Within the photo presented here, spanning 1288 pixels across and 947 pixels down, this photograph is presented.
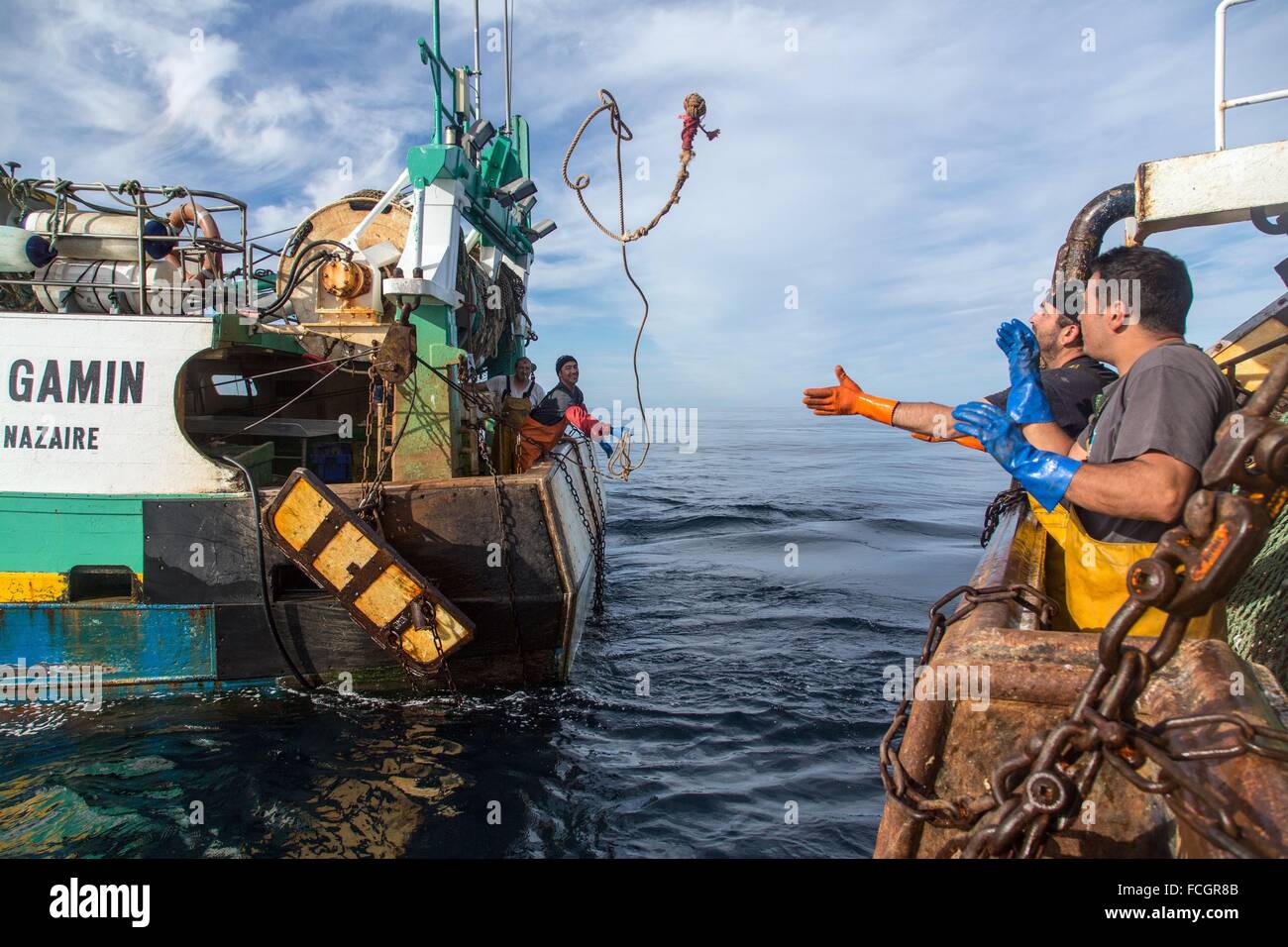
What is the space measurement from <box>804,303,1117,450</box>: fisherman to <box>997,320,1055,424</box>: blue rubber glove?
0.10 m

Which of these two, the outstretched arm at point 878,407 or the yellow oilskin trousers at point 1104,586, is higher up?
the outstretched arm at point 878,407

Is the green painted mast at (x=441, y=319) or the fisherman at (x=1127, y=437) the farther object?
the green painted mast at (x=441, y=319)

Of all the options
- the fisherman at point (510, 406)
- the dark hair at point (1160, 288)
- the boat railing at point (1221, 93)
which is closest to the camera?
the dark hair at point (1160, 288)

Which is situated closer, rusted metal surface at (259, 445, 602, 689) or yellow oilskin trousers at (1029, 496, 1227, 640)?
yellow oilskin trousers at (1029, 496, 1227, 640)

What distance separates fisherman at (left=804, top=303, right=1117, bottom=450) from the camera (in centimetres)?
345

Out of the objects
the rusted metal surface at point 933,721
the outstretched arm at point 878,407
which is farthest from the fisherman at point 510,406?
the rusted metal surface at point 933,721

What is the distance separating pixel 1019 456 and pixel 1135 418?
35 cm

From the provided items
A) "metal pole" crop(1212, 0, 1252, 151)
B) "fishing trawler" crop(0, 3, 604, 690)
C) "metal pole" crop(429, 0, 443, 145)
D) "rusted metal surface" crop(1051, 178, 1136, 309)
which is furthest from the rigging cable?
"metal pole" crop(1212, 0, 1252, 151)

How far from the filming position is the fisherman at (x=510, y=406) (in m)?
7.97

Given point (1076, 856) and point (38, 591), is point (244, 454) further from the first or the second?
point (1076, 856)

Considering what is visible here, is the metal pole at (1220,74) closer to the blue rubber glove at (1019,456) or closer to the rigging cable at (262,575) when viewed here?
the blue rubber glove at (1019,456)

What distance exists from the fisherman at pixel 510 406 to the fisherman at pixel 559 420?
0.17 meters

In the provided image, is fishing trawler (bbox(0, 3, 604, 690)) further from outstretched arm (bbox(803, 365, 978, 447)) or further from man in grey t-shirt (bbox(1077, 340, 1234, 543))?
man in grey t-shirt (bbox(1077, 340, 1234, 543))

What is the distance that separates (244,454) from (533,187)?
4.91 metres
